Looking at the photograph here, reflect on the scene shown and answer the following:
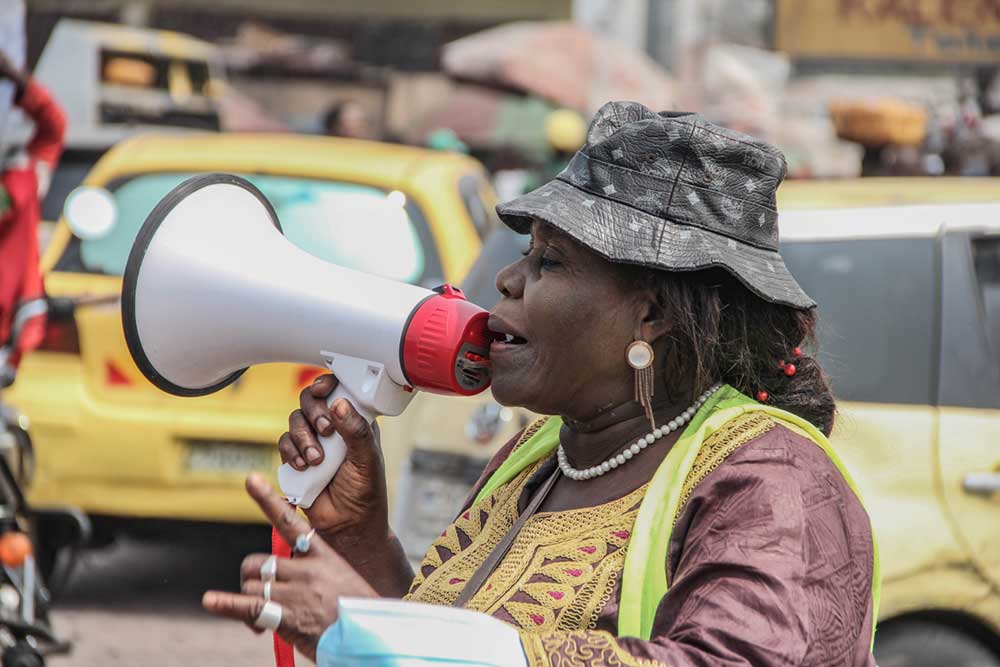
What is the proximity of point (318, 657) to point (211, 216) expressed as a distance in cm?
94

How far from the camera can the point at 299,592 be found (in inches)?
71.9

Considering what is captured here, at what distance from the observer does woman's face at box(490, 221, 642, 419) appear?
2193 millimetres

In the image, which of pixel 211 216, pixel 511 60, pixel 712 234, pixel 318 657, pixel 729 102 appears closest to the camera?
pixel 318 657

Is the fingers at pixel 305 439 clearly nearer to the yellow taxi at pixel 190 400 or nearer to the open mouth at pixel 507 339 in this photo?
the open mouth at pixel 507 339

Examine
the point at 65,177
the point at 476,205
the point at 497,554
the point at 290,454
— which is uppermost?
the point at 290,454

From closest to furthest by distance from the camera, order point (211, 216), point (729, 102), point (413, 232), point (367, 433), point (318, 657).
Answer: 1. point (318, 657)
2. point (367, 433)
3. point (211, 216)
4. point (413, 232)
5. point (729, 102)

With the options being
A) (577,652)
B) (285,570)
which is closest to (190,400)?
(285,570)

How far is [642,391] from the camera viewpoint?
2.22m

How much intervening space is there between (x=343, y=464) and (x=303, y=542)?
0.48 m

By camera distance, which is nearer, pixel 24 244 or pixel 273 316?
pixel 273 316

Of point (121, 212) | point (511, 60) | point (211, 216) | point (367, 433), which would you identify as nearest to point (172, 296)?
point (211, 216)

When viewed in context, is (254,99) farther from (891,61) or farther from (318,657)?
(318,657)

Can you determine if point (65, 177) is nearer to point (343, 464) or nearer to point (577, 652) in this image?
point (343, 464)

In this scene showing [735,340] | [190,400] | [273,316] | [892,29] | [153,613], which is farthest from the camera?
[892,29]
